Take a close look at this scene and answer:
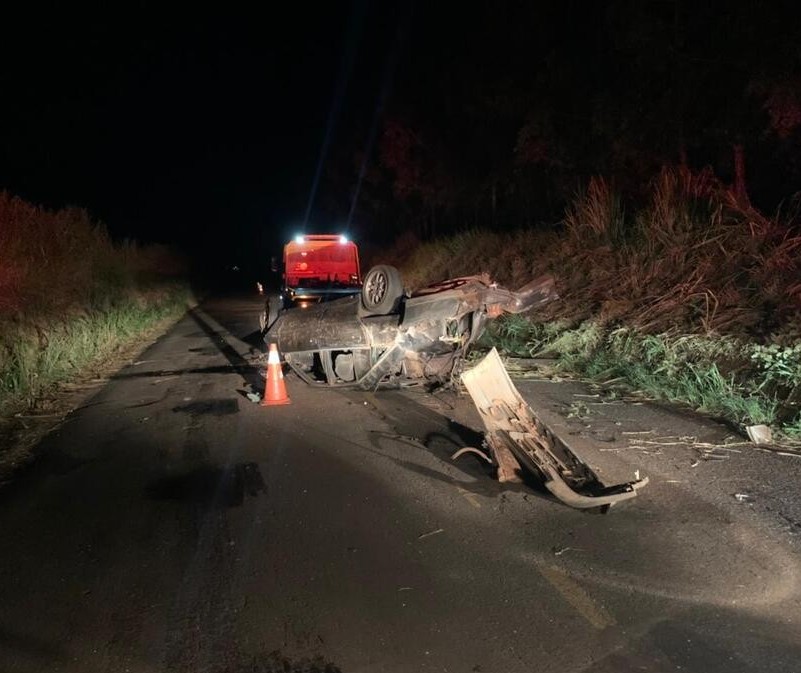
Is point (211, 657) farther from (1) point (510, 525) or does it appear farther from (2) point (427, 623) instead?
(1) point (510, 525)

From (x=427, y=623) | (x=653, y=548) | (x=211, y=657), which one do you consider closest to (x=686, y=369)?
(x=653, y=548)

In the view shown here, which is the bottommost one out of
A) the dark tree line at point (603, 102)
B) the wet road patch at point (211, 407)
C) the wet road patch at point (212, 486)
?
the wet road patch at point (211, 407)

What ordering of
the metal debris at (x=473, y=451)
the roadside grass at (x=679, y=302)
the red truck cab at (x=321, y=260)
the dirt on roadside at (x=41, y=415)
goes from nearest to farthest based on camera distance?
the metal debris at (x=473, y=451) < the dirt on roadside at (x=41, y=415) < the roadside grass at (x=679, y=302) < the red truck cab at (x=321, y=260)

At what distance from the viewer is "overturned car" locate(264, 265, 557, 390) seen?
8.27 m

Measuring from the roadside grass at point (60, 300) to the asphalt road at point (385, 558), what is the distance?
3.57 metres

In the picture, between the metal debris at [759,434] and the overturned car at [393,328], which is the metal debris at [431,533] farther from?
the overturned car at [393,328]

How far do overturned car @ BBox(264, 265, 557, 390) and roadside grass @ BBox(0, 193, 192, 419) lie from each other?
3784 mm

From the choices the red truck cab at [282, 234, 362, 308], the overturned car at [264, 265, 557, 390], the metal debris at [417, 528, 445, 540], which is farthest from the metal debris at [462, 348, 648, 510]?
the red truck cab at [282, 234, 362, 308]

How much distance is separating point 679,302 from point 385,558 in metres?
7.58

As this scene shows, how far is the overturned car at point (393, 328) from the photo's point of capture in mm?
8266

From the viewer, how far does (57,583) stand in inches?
167

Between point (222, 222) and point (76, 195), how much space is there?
65670mm

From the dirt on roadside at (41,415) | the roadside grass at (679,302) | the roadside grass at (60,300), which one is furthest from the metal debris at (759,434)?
the roadside grass at (60,300)

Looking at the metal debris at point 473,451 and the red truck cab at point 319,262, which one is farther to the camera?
the red truck cab at point 319,262
